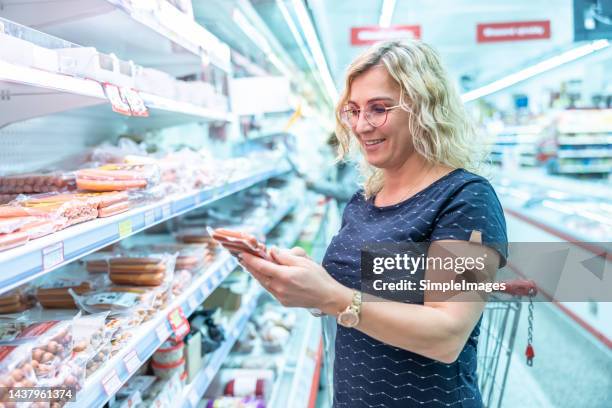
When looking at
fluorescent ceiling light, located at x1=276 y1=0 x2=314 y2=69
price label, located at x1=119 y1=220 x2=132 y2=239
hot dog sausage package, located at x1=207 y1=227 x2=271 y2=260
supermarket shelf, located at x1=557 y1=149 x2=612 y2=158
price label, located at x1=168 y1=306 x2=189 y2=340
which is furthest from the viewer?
supermarket shelf, located at x1=557 y1=149 x2=612 y2=158

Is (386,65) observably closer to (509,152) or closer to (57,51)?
(57,51)

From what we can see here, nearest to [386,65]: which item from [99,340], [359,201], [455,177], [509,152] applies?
[455,177]

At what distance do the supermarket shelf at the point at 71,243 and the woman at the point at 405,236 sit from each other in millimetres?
429

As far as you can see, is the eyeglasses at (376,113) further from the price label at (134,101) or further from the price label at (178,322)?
the price label at (178,322)

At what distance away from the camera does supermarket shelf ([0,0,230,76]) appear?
1620mm

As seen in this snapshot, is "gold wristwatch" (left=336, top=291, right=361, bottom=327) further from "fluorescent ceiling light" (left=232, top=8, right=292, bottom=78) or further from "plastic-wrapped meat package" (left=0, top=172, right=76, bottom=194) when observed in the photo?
"fluorescent ceiling light" (left=232, top=8, right=292, bottom=78)

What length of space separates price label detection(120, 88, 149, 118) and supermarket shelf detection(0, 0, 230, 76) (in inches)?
9.7

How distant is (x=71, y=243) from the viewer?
1.22m

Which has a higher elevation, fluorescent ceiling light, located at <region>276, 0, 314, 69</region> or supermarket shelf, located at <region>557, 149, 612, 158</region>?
fluorescent ceiling light, located at <region>276, 0, 314, 69</region>

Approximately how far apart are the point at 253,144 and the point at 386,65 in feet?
12.3

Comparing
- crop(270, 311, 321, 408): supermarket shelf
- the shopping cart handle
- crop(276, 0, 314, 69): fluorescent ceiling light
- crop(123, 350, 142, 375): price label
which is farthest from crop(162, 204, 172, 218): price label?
crop(276, 0, 314, 69): fluorescent ceiling light

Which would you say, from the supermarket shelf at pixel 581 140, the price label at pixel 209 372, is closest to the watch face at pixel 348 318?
the price label at pixel 209 372

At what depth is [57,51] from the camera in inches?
56.6

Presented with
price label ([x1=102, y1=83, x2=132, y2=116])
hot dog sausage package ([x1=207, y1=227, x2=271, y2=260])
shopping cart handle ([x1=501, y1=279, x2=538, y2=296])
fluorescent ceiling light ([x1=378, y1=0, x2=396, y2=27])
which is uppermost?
fluorescent ceiling light ([x1=378, y1=0, x2=396, y2=27])
